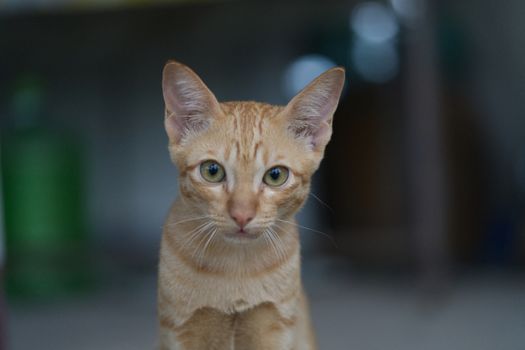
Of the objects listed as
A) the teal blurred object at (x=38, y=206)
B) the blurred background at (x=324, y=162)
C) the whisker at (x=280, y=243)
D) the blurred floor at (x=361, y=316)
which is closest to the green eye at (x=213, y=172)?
the whisker at (x=280, y=243)

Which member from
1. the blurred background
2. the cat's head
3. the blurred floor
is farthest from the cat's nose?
the blurred background

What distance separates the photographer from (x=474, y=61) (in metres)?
2.94

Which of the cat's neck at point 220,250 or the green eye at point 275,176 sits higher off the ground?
the green eye at point 275,176

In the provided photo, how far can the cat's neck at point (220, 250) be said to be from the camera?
0.85 m

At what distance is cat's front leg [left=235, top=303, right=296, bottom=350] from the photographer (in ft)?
2.81

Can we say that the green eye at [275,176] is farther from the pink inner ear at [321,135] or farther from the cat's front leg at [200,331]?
the cat's front leg at [200,331]

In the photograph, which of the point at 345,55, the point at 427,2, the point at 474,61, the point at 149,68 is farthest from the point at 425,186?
the point at 149,68

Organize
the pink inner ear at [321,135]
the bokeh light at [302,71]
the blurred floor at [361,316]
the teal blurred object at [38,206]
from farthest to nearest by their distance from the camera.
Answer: the bokeh light at [302,71] → the teal blurred object at [38,206] → the blurred floor at [361,316] → the pink inner ear at [321,135]

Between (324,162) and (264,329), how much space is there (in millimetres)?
2058

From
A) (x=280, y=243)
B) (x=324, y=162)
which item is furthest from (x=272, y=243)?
(x=324, y=162)

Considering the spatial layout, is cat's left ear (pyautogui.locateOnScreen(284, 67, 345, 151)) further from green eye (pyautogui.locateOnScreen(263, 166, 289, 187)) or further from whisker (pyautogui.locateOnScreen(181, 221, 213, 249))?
whisker (pyautogui.locateOnScreen(181, 221, 213, 249))

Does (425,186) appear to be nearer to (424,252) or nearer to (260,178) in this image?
(424,252)

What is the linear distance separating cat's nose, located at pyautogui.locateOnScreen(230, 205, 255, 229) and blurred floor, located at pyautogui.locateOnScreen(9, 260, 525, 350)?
87 centimetres

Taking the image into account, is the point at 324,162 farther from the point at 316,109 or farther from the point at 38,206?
the point at 316,109
